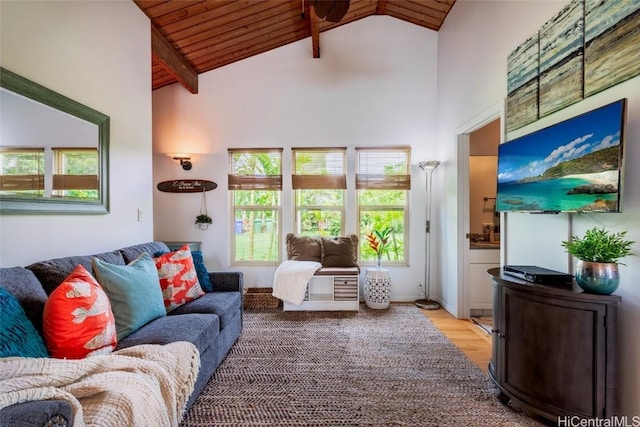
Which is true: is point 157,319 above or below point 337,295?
above

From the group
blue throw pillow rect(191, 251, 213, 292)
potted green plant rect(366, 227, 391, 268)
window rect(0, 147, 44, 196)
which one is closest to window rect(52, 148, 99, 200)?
window rect(0, 147, 44, 196)

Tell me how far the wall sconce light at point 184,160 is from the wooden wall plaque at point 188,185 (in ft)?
0.65

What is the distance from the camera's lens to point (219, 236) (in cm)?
406

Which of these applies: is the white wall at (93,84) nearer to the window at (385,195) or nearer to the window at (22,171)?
the window at (22,171)

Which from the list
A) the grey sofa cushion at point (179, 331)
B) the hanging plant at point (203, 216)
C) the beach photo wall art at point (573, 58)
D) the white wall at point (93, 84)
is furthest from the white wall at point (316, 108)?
the grey sofa cushion at point (179, 331)

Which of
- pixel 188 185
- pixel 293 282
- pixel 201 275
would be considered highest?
pixel 188 185

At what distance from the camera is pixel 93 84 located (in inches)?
85.5

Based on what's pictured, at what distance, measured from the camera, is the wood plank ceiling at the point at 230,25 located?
2.93m

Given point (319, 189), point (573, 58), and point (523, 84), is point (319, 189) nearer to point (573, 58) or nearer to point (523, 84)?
point (523, 84)

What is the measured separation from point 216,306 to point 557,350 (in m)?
2.26

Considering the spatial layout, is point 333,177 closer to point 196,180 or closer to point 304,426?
point 196,180

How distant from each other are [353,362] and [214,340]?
3.74 ft

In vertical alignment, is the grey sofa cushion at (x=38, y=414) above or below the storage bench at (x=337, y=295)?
above

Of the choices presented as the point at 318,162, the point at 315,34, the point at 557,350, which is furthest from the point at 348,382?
the point at 315,34
